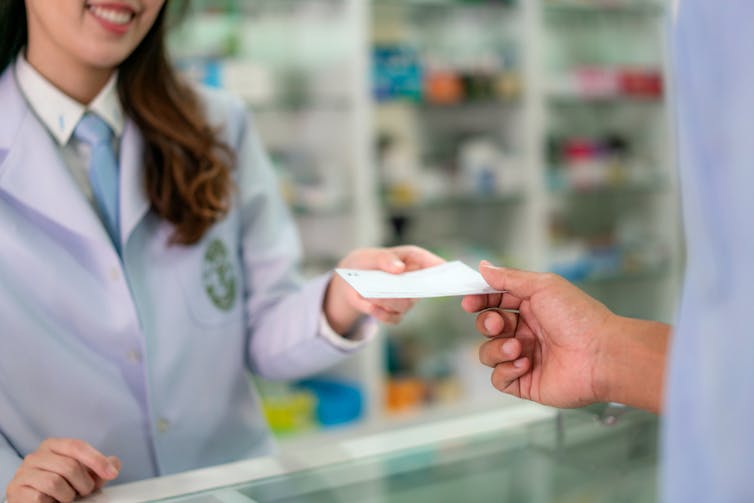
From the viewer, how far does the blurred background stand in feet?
12.3

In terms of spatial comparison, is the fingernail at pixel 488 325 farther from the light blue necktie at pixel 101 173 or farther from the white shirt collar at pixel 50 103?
the white shirt collar at pixel 50 103

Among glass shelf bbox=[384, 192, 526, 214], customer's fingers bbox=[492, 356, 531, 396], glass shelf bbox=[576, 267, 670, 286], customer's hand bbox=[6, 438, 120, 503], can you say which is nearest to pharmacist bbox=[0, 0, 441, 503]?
customer's hand bbox=[6, 438, 120, 503]

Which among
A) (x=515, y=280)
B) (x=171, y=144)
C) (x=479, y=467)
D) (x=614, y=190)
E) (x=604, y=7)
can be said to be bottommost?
(x=479, y=467)

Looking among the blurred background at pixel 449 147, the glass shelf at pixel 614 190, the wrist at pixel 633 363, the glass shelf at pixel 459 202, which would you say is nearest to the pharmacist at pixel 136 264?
the wrist at pixel 633 363

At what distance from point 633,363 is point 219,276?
88 cm

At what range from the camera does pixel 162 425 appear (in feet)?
5.01

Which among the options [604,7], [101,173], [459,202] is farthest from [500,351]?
[604,7]

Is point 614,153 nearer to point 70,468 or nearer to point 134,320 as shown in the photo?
point 134,320

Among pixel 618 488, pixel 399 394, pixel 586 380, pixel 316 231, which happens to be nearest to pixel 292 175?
pixel 316 231

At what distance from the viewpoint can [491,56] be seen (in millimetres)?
4281

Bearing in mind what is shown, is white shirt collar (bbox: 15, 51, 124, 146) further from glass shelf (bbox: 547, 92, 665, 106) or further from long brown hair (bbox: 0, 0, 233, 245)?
glass shelf (bbox: 547, 92, 665, 106)

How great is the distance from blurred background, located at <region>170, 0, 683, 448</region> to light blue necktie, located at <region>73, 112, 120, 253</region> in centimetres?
181

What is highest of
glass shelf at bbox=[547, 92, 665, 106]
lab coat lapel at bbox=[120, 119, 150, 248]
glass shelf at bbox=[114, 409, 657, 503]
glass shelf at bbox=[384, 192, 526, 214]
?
glass shelf at bbox=[547, 92, 665, 106]

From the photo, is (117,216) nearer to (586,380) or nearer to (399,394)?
(586,380)
